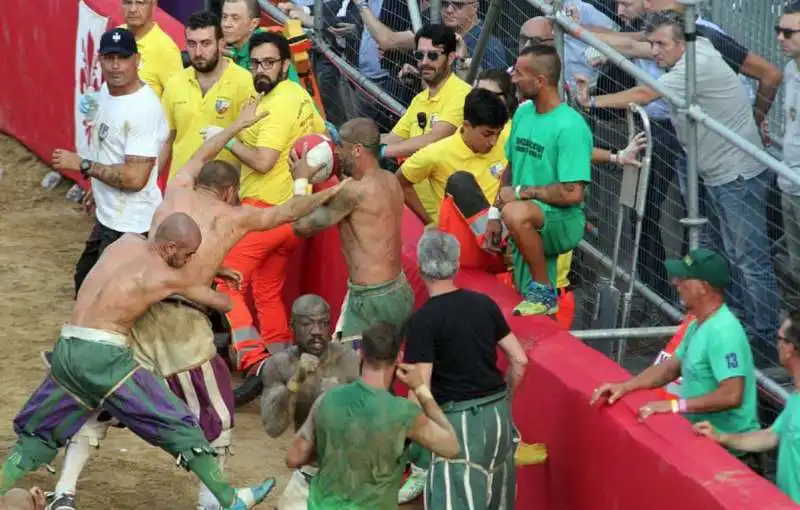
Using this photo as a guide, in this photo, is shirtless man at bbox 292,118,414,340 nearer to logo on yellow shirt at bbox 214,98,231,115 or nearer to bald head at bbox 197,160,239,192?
bald head at bbox 197,160,239,192

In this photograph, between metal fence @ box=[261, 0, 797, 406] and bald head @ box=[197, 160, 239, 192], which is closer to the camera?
metal fence @ box=[261, 0, 797, 406]

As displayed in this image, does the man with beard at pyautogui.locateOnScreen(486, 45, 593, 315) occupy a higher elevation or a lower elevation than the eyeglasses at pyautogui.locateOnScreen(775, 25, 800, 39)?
lower

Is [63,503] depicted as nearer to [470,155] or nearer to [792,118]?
[470,155]

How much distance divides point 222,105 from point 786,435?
5307 millimetres

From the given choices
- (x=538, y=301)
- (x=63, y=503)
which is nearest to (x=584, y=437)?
(x=538, y=301)

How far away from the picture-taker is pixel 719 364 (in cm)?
761

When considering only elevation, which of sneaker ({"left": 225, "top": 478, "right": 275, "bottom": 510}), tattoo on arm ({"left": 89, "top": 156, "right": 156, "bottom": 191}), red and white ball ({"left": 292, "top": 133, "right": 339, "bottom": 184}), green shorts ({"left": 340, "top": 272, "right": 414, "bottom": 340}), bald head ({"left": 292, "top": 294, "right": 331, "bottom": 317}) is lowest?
sneaker ({"left": 225, "top": 478, "right": 275, "bottom": 510})

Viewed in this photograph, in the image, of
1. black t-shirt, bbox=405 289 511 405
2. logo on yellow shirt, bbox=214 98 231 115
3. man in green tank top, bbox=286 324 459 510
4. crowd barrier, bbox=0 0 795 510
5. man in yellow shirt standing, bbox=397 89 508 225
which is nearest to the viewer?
crowd barrier, bbox=0 0 795 510

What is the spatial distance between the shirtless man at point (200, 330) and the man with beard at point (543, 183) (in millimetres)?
1064

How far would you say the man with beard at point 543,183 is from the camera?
29.7ft

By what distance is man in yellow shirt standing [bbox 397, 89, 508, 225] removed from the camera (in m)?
9.66

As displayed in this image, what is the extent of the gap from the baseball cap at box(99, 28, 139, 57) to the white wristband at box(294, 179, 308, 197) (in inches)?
79.7

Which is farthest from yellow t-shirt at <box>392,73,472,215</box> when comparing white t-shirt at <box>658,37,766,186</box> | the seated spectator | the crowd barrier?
white t-shirt at <box>658,37,766,186</box>

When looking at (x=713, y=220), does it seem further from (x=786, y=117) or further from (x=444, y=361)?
(x=444, y=361)
